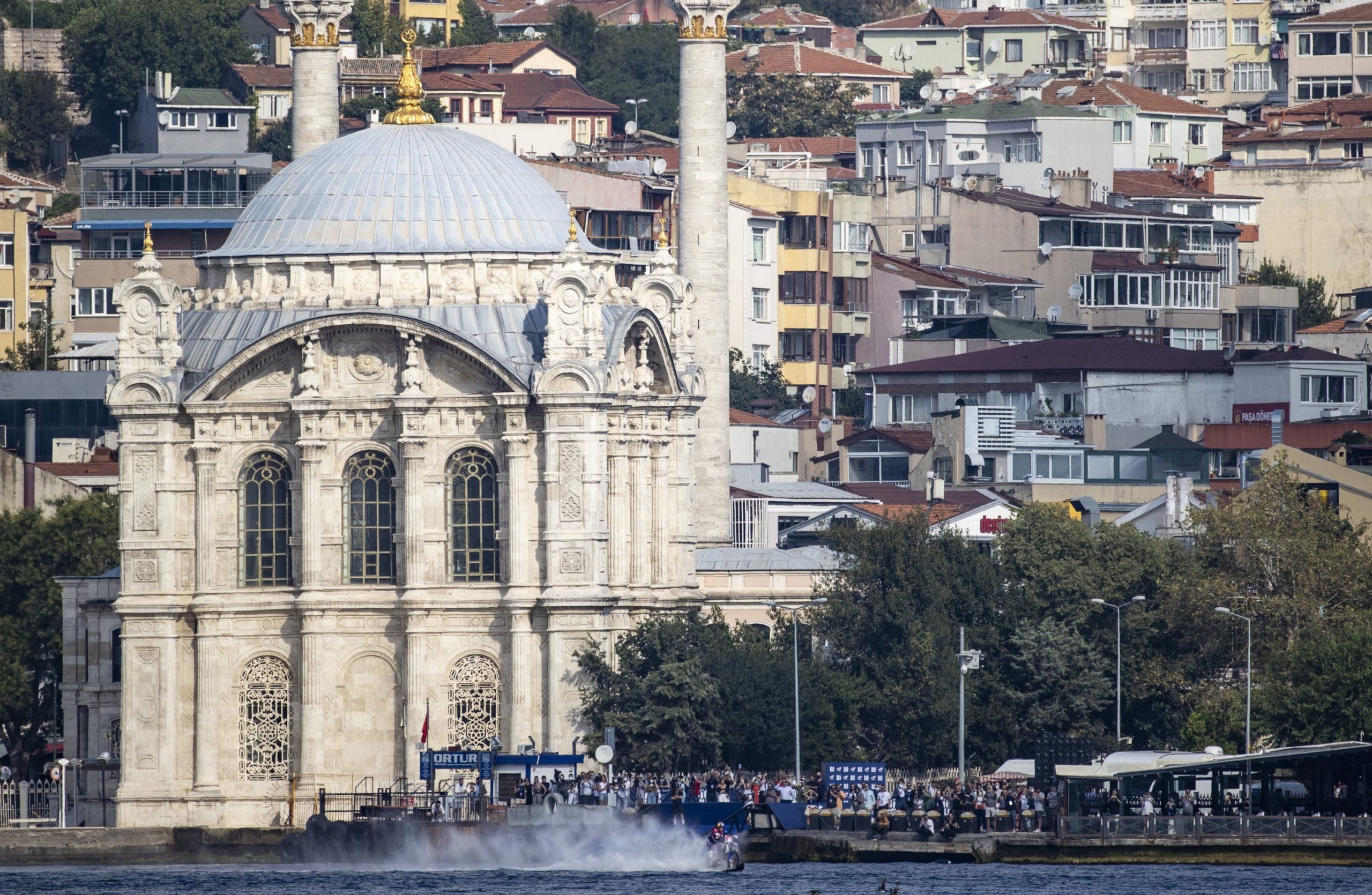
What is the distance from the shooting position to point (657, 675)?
81.4m

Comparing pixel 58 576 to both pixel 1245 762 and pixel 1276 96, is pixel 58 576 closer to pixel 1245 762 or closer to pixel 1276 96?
pixel 1245 762

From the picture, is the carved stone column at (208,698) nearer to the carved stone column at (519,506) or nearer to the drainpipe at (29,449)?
the carved stone column at (519,506)

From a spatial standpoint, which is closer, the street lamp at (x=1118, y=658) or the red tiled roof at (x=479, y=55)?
the street lamp at (x=1118, y=658)

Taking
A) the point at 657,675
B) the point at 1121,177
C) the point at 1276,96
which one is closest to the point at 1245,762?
the point at 657,675

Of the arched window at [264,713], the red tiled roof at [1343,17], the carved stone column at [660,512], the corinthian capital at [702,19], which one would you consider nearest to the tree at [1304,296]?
the red tiled roof at [1343,17]

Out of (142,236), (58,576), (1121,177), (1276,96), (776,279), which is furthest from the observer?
(1276,96)

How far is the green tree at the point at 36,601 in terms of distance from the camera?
9338cm

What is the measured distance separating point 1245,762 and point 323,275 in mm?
21465

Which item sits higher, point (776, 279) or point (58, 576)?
point (776, 279)

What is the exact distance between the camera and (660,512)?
3386 inches

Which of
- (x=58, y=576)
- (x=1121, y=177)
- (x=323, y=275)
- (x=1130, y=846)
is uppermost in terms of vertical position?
(x=1121, y=177)

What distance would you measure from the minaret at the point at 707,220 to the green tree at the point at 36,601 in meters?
13.8

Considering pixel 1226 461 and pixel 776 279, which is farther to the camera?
pixel 776 279

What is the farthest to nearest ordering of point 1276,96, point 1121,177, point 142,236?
point 1276,96, point 1121,177, point 142,236
